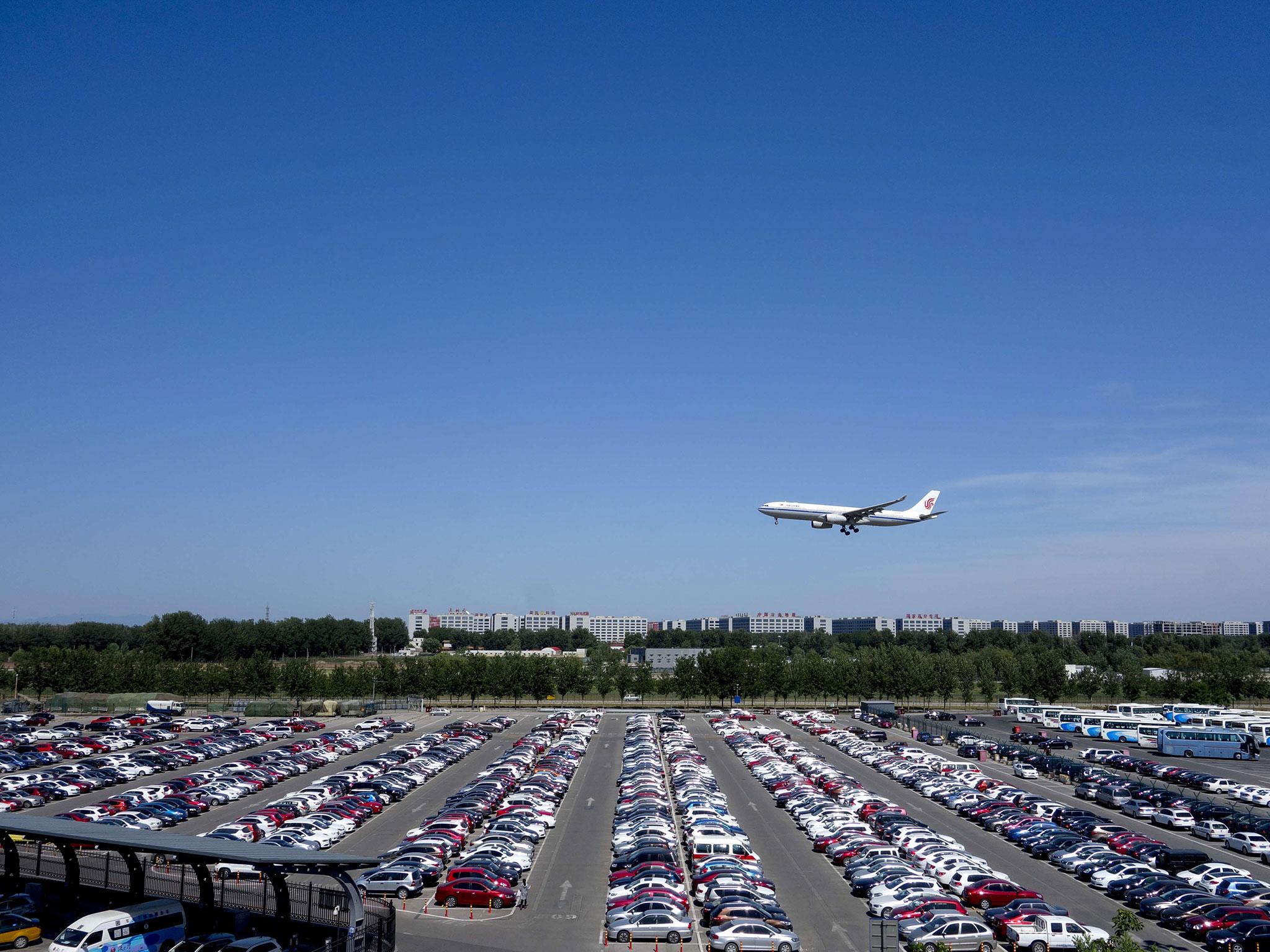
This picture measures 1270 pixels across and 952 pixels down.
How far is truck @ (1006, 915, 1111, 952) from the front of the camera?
2330 cm

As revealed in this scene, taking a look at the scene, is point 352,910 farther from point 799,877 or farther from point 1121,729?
point 1121,729

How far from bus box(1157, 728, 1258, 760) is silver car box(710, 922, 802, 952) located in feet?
177

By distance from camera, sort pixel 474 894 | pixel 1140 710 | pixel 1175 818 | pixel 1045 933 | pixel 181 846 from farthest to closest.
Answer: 1. pixel 1140 710
2. pixel 1175 818
3. pixel 474 894
4. pixel 1045 933
5. pixel 181 846

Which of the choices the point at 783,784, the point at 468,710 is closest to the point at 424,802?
the point at 783,784

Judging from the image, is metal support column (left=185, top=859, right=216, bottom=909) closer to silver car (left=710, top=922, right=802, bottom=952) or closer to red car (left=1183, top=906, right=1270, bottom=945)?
silver car (left=710, top=922, right=802, bottom=952)

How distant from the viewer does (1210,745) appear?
64188 millimetres

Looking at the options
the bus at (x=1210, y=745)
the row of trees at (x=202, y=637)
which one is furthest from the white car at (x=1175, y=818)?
the row of trees at (x=202, y=637)

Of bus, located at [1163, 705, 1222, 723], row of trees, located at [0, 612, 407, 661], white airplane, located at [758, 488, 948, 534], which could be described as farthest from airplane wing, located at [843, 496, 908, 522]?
row of trees, located at [0, 612, 407, 661]

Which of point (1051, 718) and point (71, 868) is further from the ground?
point (71, 868)

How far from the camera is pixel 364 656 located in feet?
620

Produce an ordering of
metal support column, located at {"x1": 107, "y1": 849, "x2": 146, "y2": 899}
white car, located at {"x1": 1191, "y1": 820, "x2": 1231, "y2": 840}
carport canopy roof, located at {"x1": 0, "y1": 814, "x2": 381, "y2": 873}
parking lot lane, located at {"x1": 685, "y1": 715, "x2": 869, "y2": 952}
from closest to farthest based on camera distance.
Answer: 1. carport canopy roof, located at {"x1": 0, "y1": 814, "x2": 381, "y2": 873}
2. metal support column, located at {"x1": 107, "y1": 849, "x2": 146, "y2": 899}
3. parking lot lane, located at {"x1": 685, "y1": 715, "x2": 869, "y2": 952}
4. white car, located at {"x1": 1191, "y1": 820, "x2": 1231, "y2": 840}

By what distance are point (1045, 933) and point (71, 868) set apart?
77.2 feet

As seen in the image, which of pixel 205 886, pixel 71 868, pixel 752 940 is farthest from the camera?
pixel 752 940

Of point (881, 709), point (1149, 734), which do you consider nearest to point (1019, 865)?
point (1149, 734)
